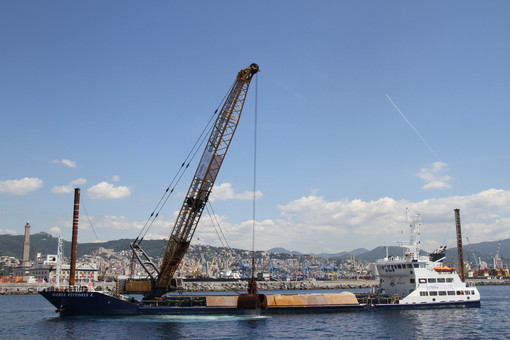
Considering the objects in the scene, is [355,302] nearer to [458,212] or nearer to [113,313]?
[113,313]

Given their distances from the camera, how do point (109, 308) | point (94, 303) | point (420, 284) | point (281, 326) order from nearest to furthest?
1. point (281, 326)
2. point (94, 303)
3. point (109, 308)
4. point (420, 284)

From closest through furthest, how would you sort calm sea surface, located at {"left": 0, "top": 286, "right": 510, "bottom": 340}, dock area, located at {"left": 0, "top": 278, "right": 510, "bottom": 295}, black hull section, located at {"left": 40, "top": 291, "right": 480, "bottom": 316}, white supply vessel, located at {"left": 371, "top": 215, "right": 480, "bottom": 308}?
calm sea surface, located at {"left": 0, "top": 286, "right": 510, "bottom": 340}
black hull section, located at {"left": 40, "top": 291, "right": 480, "bottom": 316}
white supply vessel, located at {"left": 371, "top": 215, "right": 480, "bottom": 308}
dock area, located at {"left": 0, "top": 278, "right": 510, "bottom": 295}

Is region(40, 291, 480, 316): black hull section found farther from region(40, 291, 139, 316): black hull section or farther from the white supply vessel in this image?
the white supply vessel

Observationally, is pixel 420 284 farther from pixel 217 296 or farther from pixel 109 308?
pixel 109 308

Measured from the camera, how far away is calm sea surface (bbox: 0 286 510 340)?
39.5 meters

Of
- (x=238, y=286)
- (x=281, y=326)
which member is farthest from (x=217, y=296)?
(x=238, y=286)

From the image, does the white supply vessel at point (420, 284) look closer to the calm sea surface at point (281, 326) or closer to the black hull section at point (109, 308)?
the calm sea surface at point (281, 326)

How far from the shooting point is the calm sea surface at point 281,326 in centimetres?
3947

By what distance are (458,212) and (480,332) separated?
8244 centimetres

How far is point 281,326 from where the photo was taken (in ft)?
146

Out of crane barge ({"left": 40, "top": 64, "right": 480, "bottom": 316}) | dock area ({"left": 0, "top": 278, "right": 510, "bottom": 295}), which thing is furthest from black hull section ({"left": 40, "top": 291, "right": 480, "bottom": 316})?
dock area ({"left": 0, "top": 278, "right": 510, "bottom": 295})

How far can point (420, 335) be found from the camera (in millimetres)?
39531

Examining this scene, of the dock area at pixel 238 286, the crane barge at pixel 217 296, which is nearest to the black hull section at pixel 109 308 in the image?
the crane barge at pixel 217 296

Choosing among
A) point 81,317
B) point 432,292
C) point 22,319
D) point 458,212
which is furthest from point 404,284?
point 458,212
